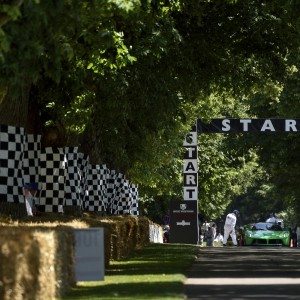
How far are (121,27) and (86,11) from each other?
11.1 m

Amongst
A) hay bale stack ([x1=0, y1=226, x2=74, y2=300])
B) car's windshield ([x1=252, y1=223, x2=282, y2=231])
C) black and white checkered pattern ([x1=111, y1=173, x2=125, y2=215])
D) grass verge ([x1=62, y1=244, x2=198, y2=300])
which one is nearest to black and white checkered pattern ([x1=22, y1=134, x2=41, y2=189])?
grass verge ([x1=62, y1=244, x2=198, y2=300])

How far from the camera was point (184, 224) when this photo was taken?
188 ft

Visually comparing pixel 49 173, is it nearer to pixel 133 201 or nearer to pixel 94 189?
pixel 94 189

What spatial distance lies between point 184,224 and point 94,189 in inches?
657

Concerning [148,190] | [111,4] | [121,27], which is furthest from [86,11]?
[148,190]

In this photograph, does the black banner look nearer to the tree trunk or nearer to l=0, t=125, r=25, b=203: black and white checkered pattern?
the tree trunk

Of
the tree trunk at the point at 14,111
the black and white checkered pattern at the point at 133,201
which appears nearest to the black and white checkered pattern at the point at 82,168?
the tree trunk at the point at 14,111

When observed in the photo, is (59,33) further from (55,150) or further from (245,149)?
(245,149)

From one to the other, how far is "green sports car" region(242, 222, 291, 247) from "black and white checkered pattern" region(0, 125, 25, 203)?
1225 inches

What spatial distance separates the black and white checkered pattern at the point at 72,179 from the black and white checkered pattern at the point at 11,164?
5.48 meters

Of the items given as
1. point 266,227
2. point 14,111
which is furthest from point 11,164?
point 266,227

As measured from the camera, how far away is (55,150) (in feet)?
104

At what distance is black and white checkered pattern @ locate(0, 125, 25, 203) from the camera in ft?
84.6

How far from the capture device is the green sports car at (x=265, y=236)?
56.5 meters
